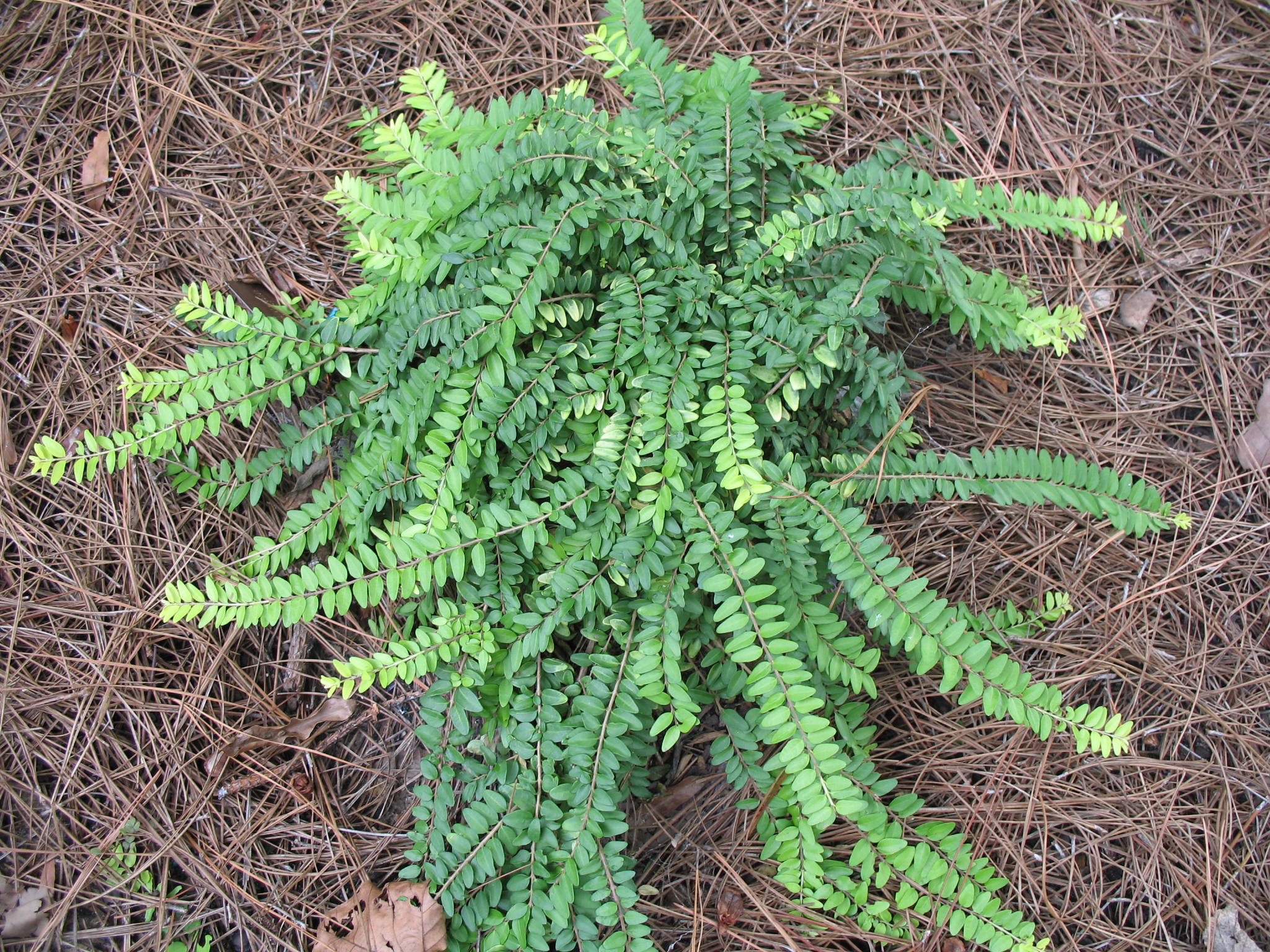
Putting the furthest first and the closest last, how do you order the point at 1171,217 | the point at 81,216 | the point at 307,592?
the point at 1171,217 < the point at 81,216 < the point at 307,592

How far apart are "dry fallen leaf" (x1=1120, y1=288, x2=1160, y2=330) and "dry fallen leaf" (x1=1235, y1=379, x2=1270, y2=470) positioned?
1.70 feet

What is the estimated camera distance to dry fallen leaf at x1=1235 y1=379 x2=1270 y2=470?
298 centimetres

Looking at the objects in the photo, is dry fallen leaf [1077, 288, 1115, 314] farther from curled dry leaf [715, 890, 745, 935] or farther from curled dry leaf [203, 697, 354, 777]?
curled dry leaf [203, 697, 354, 777]

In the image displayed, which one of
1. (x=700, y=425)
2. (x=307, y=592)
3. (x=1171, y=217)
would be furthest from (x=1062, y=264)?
(x=307, y=592)

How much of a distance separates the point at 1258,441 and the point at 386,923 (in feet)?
11.7

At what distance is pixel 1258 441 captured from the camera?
299 cm

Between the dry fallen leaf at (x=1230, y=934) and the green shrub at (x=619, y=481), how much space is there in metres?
0.99

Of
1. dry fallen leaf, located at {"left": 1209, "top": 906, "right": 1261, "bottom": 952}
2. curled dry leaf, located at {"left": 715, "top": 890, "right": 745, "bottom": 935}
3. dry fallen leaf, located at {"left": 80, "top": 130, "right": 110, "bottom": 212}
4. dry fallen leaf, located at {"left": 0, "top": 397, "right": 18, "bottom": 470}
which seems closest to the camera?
curled dry leaf, located at {"left": 715, "top": 890, "right": 745, "bottom": 935}

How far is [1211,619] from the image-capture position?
283 cm

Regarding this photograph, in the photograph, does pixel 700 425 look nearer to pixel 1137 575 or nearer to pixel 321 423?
pixel 321 423

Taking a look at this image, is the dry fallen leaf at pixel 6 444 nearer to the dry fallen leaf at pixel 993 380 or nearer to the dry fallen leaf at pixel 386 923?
the dry fallen leaf at pixel 386 923

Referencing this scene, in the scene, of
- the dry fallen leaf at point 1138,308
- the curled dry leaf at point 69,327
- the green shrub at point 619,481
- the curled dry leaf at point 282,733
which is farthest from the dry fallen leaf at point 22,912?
the dry fallen leaf at point 1138,308

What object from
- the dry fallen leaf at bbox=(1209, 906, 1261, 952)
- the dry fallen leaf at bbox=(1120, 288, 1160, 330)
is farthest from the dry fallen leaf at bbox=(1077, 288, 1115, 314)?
the dry fallen leaf at bbox=(1209, 906, 1261, 952)

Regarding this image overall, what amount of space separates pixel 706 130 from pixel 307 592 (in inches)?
73.0
